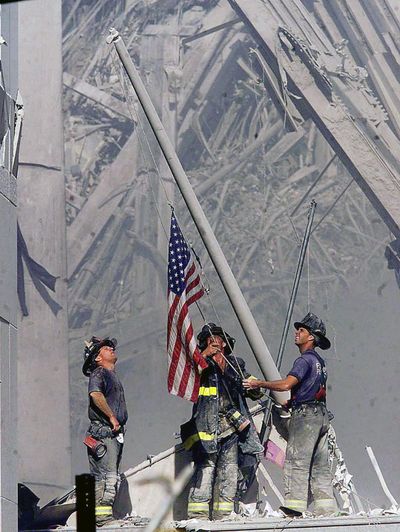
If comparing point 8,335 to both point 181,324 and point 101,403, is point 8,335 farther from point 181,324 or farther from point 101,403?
point 181,324

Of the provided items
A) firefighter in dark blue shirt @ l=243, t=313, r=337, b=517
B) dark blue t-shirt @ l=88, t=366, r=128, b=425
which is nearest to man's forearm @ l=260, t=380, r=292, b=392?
firefighter in dark blue shirt @ l=243, t=313, r=337, b=517

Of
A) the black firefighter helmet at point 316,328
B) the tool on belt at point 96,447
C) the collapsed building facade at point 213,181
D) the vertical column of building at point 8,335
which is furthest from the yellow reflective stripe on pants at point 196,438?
the collapsed building facade at point 213,181

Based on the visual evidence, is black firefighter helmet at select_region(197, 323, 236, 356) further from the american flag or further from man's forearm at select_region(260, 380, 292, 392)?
man's forearm at select_region(260, 380, 292, 392)

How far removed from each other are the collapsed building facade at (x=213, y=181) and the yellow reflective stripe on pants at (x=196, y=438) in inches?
422

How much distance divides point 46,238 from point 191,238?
2403mm

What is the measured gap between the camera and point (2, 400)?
10.9m

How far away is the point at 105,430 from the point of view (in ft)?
40.8

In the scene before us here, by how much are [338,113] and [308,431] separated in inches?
438

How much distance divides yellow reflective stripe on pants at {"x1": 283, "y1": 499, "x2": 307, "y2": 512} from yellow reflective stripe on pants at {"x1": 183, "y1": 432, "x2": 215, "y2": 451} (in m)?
0.81

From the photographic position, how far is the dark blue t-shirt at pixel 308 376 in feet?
40.2

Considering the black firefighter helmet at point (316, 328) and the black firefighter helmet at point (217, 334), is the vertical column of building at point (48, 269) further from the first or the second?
the black firefighter helmet at point (316, 328)

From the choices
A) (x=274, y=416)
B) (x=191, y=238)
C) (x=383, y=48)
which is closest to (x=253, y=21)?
(x=383, y=48)

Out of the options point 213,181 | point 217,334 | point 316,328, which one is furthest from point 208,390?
point 213,181

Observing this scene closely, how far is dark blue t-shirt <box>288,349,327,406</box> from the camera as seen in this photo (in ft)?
40.2
